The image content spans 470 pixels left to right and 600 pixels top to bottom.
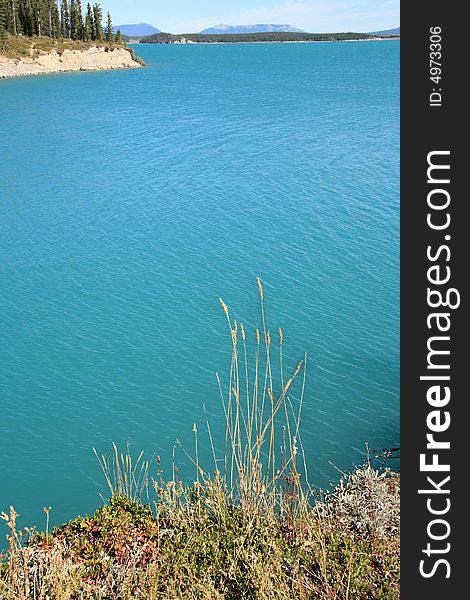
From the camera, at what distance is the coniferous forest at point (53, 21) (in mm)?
73812

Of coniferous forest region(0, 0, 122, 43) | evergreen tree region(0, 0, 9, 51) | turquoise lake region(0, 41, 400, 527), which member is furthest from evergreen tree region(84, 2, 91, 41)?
turquoise lake region(0, 41, 400, 527)

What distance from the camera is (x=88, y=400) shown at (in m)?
11.1

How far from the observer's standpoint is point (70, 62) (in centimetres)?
7338

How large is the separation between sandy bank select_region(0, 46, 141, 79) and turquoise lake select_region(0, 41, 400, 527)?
3391 cm

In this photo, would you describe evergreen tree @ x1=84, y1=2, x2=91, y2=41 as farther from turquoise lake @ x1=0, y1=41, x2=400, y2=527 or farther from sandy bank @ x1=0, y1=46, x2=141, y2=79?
turquoise lake @ x1=0, y1=41, x2=400, y2=527

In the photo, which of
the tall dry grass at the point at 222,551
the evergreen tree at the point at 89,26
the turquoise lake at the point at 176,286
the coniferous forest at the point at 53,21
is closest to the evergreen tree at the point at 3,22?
the coniferous forest at the point at 53,21

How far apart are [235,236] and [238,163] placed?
9.03 m

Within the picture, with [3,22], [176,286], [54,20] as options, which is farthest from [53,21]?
[176,286]

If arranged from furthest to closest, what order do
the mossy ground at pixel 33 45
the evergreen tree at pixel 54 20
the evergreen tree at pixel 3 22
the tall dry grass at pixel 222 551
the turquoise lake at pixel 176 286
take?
the evergreen tree at pixel 54 20
the evergreen tree at pixel 3 22
the mossy ground at pixel 33 45
the turquoise lake at pixel 176 286
the tall dry grass at pixel 222 551

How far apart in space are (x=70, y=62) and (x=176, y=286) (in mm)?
65031

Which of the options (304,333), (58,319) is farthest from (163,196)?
(304,333)

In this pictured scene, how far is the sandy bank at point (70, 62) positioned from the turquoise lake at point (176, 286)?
33.9m

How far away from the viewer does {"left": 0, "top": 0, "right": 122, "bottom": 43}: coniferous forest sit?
242 ft

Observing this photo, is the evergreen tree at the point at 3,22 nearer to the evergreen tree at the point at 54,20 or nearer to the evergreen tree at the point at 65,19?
the evergreen tree at the point at 54,20
